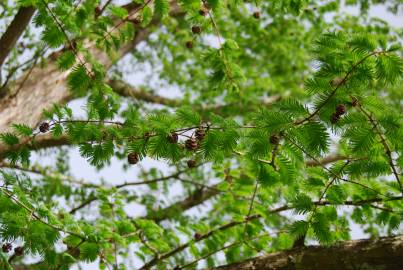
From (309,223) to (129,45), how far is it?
3.50 meters

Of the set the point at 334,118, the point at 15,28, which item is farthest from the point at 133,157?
the point at 15,28

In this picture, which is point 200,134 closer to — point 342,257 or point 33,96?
point 342,257

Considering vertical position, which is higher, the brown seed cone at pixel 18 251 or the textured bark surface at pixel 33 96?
the textured bark surface at pixel 33 96

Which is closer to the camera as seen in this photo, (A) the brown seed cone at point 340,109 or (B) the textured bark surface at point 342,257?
(A) the brown seed cone at point 340,109

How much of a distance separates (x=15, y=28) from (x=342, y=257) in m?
2.21

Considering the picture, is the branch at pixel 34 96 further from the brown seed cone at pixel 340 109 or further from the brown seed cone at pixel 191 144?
the brown seed cone at pixel 340 109

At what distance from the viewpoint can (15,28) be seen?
2.62 m

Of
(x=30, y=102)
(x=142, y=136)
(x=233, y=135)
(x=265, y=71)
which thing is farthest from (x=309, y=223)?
(x=265, y=71)

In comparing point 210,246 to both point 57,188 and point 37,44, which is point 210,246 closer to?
point 57,188

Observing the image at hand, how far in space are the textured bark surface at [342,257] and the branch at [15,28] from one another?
73.0 inches

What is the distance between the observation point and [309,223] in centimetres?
168

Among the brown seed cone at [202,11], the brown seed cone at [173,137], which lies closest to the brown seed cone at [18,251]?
the brown seed cone at [173,137]

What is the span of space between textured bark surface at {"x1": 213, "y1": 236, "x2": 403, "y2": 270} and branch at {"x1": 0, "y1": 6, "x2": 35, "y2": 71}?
6.08 feet

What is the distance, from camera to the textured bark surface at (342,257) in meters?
1.67
